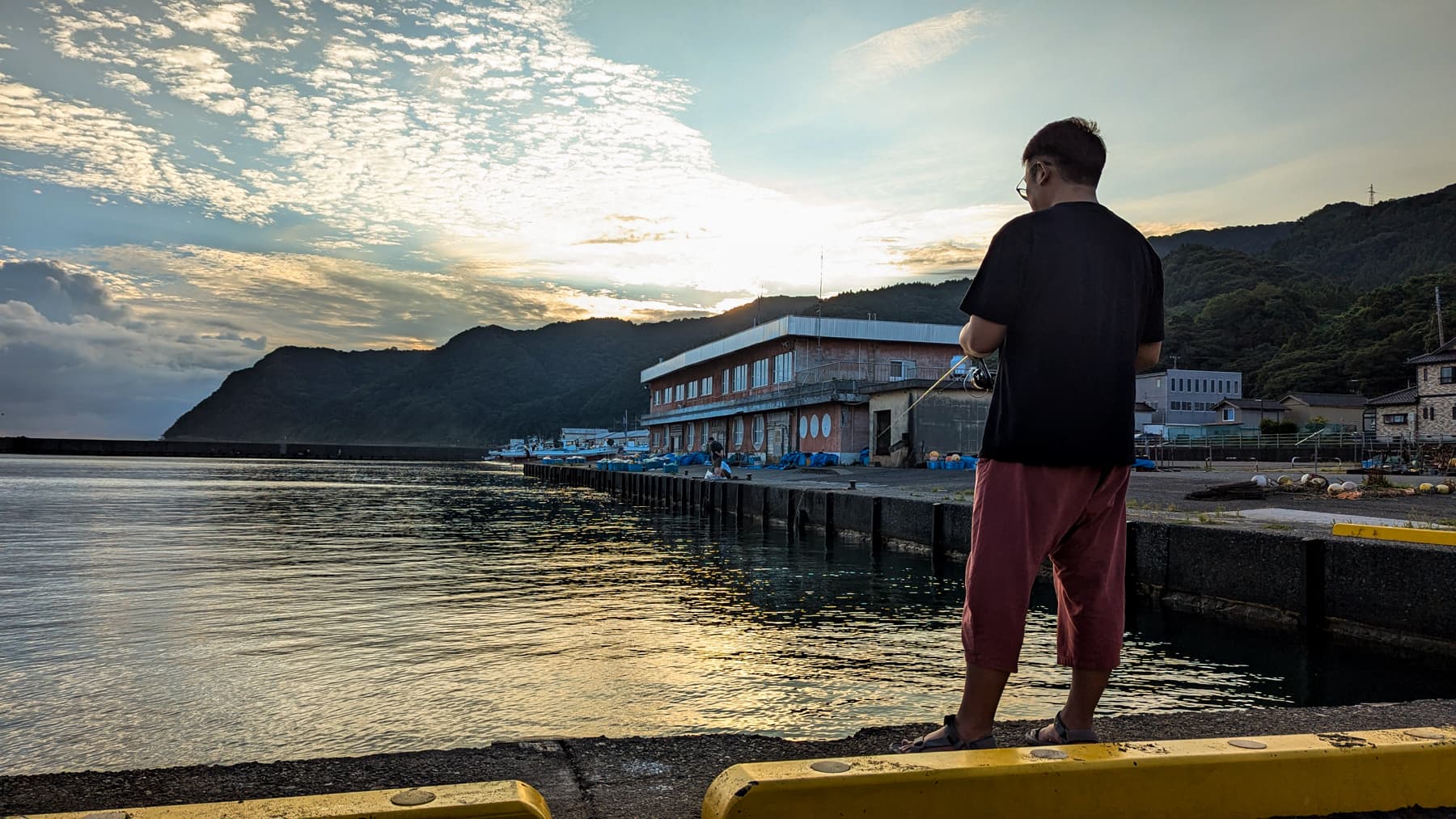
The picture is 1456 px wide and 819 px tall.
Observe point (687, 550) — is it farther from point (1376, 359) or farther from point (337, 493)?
point (1376, 359)

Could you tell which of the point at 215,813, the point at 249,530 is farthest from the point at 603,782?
the point at 249,530

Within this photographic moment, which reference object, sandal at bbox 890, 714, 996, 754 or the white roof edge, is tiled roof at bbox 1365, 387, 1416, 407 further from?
sandal at bbox 890, 714, 996, 754

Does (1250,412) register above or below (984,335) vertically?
above

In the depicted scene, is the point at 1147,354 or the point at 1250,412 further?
the point at 1250,412

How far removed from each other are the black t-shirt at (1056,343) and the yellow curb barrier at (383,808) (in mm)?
1570

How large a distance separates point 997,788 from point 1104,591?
91 cm

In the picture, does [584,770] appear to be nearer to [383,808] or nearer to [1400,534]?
[383,808]

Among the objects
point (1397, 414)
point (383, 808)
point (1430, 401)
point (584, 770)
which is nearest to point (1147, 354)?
point (584, 770)

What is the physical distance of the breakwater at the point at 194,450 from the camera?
11325 centimetres

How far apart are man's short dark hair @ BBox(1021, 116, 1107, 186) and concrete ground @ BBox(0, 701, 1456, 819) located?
1.73 m

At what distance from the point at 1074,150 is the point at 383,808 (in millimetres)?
2476

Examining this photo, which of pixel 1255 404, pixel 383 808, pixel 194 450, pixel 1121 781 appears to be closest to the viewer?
pixel 383 808

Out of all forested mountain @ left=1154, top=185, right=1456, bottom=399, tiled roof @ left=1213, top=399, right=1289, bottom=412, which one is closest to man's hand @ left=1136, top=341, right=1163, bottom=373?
forested mountain @ left=1154, top=185, right=1456, bottom=399

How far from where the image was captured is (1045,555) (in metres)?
2.56
